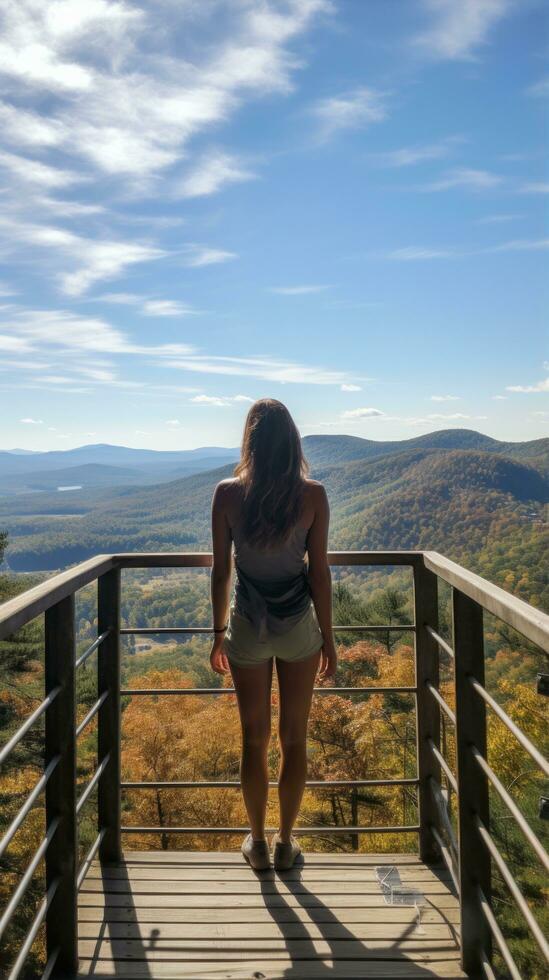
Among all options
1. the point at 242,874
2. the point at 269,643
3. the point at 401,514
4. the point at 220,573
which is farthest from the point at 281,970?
the point at 401,514

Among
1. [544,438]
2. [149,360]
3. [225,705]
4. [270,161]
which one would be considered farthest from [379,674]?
[149,360]

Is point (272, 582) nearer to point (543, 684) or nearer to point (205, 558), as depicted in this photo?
point (205, 558)

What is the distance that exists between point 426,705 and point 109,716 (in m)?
1.23

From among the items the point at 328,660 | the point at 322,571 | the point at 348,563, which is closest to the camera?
the point at 322,571

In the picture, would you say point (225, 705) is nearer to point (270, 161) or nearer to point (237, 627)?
point (237, 627)

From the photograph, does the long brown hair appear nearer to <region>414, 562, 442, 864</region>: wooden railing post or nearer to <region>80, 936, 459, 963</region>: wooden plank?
<region>414, 562, 442, 864</region>: wooden railing post

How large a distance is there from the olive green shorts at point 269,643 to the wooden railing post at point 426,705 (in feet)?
1.91

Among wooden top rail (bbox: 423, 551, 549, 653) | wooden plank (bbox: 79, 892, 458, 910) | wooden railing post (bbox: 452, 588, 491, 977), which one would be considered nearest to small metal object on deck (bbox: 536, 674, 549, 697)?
wooden top rail (bbox: 423, 551, 549, 653)

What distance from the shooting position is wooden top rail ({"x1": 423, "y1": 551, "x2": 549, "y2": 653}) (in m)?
1.11

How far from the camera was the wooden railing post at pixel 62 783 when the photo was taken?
71.5 inches

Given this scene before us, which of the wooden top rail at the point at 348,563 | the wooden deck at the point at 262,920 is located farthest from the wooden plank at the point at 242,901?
the wooden top rail at the point at 348,563

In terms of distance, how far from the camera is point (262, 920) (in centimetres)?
212

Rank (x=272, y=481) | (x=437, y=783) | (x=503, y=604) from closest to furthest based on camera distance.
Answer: (x=503, y=604)
(x=272, y=481)
(x=437, y=783)

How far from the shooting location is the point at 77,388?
9744 centimetres
